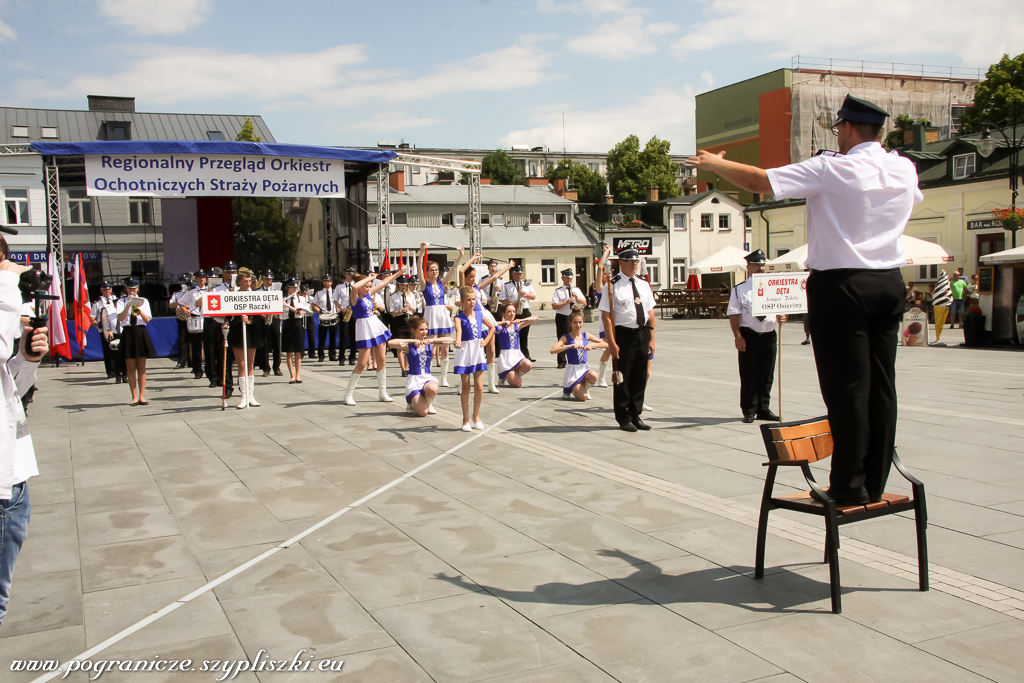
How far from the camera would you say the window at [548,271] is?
55719 mm

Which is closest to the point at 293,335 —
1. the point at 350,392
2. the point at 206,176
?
the point at 350,392

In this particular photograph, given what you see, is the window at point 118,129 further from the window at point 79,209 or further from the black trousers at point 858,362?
the black trousers at point 858,362

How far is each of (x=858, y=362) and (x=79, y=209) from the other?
42550 mm

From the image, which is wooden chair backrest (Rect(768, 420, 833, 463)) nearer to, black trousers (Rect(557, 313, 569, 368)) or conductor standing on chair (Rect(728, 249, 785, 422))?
conductor standing on chair (Rect(728, 249, 785, 422))

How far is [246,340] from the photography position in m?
12.0

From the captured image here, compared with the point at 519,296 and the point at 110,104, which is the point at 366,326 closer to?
the point at 519,296

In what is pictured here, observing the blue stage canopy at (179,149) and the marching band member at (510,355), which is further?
the blue stage canopy at (179,149)

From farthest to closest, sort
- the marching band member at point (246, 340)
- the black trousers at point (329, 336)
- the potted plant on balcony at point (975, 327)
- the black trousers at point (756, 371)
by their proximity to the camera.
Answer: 1. the potted plant on balcony at point (975, 327)
2. the black trousers at point (329, 336)
3. the marching band member at point (246, 340)
4. the black trousers at point (756, 371)

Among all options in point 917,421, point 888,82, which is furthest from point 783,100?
point 917,421

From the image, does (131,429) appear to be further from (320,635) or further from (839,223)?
(839,223)

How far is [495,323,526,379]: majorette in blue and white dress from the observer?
43.5 ft

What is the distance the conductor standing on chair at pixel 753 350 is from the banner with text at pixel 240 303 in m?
6.81

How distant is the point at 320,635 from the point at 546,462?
3.95 metres

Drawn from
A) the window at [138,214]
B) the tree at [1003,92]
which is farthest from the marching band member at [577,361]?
the tree at [1003,92]
